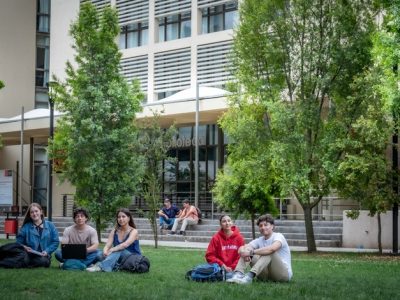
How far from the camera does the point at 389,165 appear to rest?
70.3ft

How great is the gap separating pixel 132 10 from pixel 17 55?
1016 cm

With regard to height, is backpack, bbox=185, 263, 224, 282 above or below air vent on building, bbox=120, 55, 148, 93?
below

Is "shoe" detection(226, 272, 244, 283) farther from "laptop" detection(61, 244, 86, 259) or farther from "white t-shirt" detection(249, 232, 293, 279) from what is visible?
"laptop" detection(61, 244, 86, 259)

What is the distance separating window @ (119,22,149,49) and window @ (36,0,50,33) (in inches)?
378

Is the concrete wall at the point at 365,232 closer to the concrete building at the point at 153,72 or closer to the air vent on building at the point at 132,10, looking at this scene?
the concrete building at the point at 153,72

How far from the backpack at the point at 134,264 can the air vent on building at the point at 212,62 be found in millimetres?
23428

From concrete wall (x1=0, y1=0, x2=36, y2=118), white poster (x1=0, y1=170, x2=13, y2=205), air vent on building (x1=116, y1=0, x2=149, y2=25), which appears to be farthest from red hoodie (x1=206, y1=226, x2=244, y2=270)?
concrete wall (x1=0, y1=0, x2=36, y2=118)

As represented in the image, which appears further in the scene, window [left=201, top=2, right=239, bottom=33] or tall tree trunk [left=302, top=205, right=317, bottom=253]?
window [left=201, top=2, right=239, bottom=33]

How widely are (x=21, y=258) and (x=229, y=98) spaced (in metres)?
11.7

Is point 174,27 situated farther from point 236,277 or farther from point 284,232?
point 236,277

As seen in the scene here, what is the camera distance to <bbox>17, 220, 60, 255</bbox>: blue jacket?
14570 mm

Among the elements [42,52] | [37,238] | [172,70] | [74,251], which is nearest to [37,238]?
[37,238]

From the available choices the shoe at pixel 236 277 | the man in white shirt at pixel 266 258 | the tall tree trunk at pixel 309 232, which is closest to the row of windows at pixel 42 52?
the tall tree trunk at pixel 309 232

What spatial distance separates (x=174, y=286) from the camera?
11352mm
